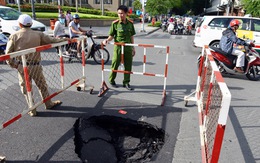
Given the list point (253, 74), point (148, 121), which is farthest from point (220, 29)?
point (148, 121)

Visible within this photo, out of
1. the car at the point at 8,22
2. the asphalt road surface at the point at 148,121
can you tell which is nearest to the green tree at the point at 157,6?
the car at the point at 8,22

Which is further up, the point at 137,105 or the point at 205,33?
the point at 205,33

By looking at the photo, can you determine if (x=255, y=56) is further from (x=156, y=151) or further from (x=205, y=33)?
(x=156, y=151)

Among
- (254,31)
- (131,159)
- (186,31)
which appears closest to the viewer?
(131,159)

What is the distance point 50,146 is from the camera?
3107 millimetres

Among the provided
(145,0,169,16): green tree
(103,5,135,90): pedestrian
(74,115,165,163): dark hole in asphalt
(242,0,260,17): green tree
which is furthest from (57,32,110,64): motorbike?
(145,0,169,16): green tree

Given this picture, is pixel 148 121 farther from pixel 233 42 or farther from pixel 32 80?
pixel 233 42

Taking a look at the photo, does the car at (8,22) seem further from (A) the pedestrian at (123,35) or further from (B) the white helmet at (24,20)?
(B) the white helmet at (24,20)

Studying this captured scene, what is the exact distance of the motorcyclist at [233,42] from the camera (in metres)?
6.06

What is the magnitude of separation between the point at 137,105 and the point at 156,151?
156cm

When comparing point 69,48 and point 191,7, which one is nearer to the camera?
point 69,48

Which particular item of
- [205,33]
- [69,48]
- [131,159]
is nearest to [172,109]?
Result: [131,159]

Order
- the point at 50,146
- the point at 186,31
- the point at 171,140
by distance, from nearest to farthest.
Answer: the point at 50,146 → the point at 171,140 → the point at 186,31

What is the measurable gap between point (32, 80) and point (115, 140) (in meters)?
3.64
